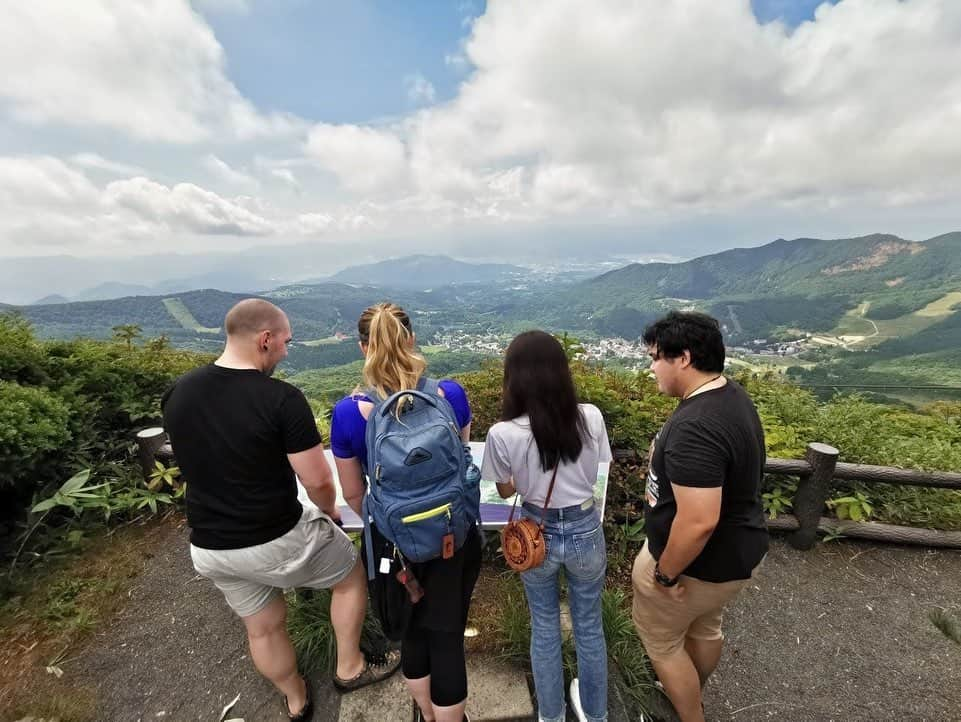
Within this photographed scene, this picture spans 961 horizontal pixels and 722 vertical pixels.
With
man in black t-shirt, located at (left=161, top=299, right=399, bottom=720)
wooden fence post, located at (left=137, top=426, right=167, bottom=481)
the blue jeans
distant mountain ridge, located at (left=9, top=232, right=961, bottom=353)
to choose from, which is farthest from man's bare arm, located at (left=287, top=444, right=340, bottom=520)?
distant mountain ridge, located at (left=9, top=232, right=961, bottom=353)

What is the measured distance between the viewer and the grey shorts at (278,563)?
1.99m

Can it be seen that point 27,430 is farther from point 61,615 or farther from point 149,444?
point 61,615

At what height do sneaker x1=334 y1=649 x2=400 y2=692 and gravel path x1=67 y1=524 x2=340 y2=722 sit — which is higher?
sneaker x1=334 y1=649 x2=400 y2=692

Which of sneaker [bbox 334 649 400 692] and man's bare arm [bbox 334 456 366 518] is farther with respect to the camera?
sneaker [bbox 334 649 400 692]

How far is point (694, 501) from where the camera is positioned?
5.45ft

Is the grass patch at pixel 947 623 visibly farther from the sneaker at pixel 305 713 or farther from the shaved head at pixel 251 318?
the shaved head at pixel 251 318

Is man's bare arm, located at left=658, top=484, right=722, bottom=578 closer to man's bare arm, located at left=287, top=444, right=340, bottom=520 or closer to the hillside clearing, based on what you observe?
man's bare arm, located at left=287, top=444, right=340, bottom=520

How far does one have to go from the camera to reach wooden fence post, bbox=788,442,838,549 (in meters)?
3.74

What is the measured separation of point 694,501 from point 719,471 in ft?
0.49

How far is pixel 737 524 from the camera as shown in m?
1.83

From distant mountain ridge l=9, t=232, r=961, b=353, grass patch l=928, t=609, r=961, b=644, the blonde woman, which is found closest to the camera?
the blonde woman

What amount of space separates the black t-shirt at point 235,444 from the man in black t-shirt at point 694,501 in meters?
1.56

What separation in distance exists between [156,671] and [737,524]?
3743 millimetres

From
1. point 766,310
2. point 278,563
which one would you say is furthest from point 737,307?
point 278,563
